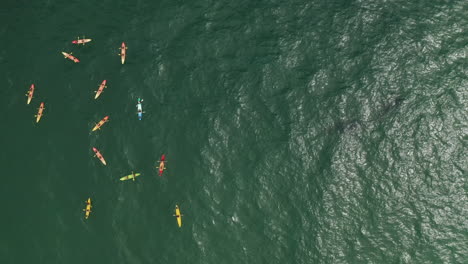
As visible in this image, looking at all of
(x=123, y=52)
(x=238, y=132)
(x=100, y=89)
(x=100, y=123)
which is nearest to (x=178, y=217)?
(x=238, y=132)

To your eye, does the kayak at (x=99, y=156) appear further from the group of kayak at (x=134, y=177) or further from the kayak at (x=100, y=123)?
the kayak at (x=100, y=123)

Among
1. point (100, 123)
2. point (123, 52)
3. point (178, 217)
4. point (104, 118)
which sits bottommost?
point (178, 217)

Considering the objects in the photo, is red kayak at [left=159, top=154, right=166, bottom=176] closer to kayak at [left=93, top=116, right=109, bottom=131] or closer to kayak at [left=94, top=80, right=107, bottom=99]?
kayak at [left=93, top=116, right=109, bottom=131]

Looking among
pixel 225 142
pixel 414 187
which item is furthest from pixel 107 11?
pixel 414 187

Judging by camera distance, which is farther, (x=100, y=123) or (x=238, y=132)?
(x=100, y=123)

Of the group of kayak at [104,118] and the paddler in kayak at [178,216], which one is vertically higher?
the group of kayak at [104,118]

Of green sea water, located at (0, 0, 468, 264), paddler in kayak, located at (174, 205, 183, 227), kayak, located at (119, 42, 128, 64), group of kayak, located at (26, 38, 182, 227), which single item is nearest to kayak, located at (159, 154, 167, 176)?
group of kayak, located at (26, 38, 182, 227)

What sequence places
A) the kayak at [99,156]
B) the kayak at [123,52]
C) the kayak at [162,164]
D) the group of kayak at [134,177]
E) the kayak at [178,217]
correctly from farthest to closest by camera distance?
1. the kayak at [123,52]
2. the kayak at [99,156]
3. the kayak at [162,164]
4. the group of kayak at [134,177]
5. the kayak at [178,217]

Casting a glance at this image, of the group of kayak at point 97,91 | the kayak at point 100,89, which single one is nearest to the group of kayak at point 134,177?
the group of kayak at point 97,91

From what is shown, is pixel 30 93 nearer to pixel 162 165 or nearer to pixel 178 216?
pixel 162 165
